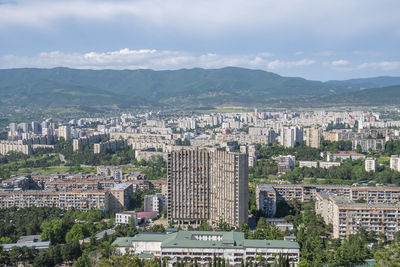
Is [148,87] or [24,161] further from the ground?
[148,87]

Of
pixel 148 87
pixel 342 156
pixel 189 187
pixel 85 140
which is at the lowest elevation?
pixel 342 156

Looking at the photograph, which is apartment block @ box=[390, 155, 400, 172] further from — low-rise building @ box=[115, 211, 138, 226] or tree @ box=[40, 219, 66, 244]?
tree @ box=[40, 219, 66, 244]

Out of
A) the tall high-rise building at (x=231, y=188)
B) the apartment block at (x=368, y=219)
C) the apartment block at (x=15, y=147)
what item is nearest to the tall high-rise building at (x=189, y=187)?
the tall high-rise building at (x=231, y=188)

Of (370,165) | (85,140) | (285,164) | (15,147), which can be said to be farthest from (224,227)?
(15,147)

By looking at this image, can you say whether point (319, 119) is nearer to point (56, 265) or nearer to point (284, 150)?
point (284, 150)

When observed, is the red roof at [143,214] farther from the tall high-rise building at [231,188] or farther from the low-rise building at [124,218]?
the tall high-rise building at [231,188]

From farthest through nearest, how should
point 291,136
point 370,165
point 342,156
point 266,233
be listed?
point 291,136 < point 342,156 < point 370,165 < point 266,233

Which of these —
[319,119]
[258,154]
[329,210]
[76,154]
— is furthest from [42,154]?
[319,119]

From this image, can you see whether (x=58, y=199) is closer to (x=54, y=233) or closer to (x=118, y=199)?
(x=118, y=199)

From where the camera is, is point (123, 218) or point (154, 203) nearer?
point (123, 218)
